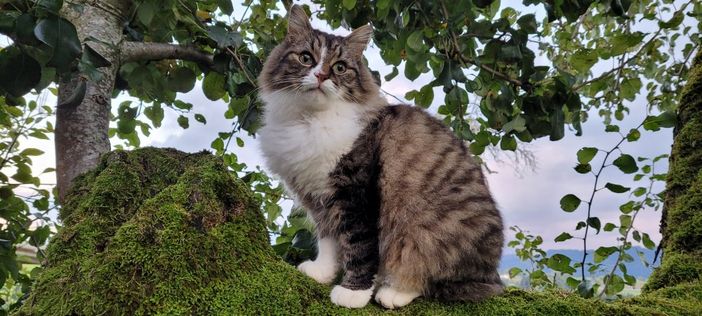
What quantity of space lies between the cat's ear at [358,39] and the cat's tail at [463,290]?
1.26 meters

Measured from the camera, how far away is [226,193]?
1.42 m

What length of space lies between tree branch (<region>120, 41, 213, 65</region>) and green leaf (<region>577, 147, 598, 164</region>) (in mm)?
1961

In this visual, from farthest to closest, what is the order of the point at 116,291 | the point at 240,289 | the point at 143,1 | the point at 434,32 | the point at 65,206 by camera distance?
the point at 434,32, the point at 143,1, the point at 65,206, the point at 240,289, the point at 116,291

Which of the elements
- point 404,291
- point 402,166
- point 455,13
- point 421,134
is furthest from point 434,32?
point 404,291

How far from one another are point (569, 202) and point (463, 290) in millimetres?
902

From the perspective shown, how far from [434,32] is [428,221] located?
0.97 metres

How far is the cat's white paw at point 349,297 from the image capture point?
5.03ft

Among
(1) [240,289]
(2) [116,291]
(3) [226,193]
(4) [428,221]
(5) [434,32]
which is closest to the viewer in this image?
(2) [116,291]

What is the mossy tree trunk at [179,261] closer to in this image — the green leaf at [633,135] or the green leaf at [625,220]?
the green leaf at [633,135]

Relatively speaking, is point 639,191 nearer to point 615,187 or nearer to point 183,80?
point 615,187

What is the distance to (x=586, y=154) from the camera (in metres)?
2.22

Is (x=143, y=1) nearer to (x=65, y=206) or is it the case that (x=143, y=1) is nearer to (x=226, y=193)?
(x=65, y=206)

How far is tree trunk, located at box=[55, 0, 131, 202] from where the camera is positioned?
2.18 meters

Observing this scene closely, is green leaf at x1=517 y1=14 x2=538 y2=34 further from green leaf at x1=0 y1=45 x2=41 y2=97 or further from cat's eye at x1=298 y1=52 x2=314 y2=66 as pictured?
green leaf at x1=0 y1=45 x2=41 y2=97
